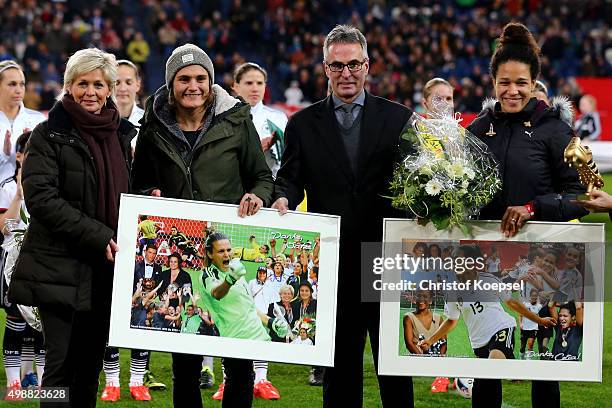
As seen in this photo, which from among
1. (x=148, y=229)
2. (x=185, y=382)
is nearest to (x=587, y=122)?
(x=185, y=382)

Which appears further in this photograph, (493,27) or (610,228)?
(493,27)

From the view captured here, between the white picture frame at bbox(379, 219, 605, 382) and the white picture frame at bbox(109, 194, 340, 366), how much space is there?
26 cm

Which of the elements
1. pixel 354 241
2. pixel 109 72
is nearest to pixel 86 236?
pixel 109 72

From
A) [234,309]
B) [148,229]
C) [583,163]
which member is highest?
[583,163]

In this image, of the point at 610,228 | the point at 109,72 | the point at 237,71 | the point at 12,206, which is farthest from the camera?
the point at 610,228

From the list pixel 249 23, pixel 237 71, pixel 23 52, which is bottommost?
pixel 237 71

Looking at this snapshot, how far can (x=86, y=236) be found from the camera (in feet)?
16.2

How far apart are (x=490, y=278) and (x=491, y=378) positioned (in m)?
0.47

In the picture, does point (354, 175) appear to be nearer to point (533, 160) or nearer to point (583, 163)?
point (533, 160)

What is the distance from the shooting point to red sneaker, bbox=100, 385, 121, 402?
256 inches

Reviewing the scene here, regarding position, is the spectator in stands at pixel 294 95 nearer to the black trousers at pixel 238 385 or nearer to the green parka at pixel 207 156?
the green parka at pixel 207 156

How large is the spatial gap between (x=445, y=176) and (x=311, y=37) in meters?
25.2

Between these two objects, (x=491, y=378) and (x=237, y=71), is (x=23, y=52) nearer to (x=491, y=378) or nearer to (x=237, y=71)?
(x=237, y=71)

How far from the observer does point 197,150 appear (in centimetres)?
505
